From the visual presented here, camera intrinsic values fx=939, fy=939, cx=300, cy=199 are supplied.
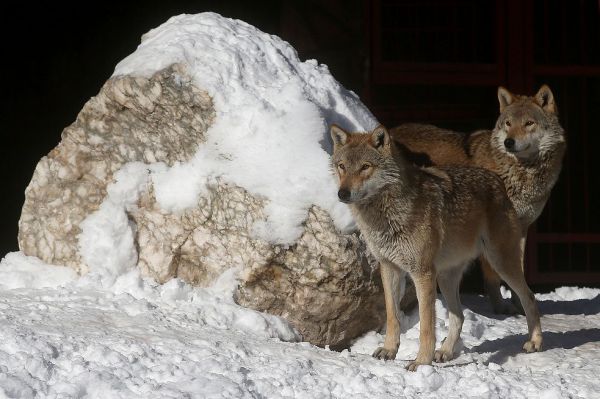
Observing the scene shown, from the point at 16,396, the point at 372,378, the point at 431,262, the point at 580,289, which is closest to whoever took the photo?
the point at 16,396

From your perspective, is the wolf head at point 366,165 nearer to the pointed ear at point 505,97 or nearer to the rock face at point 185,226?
the rock face at point 185,226

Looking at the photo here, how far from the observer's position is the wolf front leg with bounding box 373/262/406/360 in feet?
21.0

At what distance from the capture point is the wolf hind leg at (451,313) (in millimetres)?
6723

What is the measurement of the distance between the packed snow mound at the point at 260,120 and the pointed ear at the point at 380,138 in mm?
595

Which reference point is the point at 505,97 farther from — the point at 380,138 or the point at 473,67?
the point at 380,138

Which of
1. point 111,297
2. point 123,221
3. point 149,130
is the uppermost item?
point 149,130

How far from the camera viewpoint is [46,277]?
7.03m

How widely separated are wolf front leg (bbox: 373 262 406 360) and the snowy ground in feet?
0.42

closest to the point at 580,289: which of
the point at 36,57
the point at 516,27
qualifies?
the point at 516,27

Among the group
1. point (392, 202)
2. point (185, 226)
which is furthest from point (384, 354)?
point (185, 226)

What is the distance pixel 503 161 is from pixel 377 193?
2387mm

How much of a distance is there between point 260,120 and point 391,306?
68.5 inches

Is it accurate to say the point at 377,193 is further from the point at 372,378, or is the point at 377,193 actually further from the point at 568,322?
the point at 568,322

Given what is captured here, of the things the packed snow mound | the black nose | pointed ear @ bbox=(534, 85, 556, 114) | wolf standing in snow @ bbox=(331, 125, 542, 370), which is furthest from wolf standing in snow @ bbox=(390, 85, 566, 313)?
the black nose
